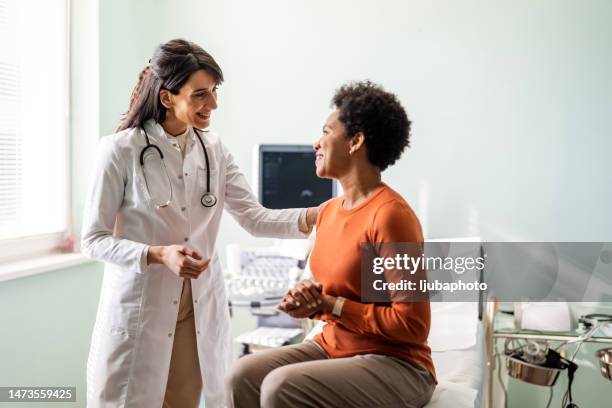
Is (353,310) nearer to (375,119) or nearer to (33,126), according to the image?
(375,119)

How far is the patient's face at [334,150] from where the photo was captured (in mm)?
1438

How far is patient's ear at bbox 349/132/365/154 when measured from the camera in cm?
143

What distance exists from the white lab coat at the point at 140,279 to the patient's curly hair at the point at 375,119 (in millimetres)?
463

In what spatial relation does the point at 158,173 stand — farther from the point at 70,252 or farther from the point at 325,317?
the point at 70,252

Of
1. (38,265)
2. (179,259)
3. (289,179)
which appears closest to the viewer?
(179,259)

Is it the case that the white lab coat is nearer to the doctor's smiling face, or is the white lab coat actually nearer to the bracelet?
the doctor's smiling face

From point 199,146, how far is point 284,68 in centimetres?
151

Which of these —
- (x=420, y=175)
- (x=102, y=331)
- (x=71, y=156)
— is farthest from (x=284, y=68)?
(x=102, y=331)

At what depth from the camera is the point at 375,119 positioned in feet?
4.65

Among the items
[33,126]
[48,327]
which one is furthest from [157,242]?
[33,126]

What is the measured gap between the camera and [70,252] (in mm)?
2623

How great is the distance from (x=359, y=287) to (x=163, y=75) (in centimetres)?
74

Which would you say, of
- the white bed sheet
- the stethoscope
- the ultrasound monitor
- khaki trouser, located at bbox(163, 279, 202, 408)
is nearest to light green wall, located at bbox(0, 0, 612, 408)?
the ultrasound monitor

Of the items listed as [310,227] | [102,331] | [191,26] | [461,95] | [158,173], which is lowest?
[102,331]
